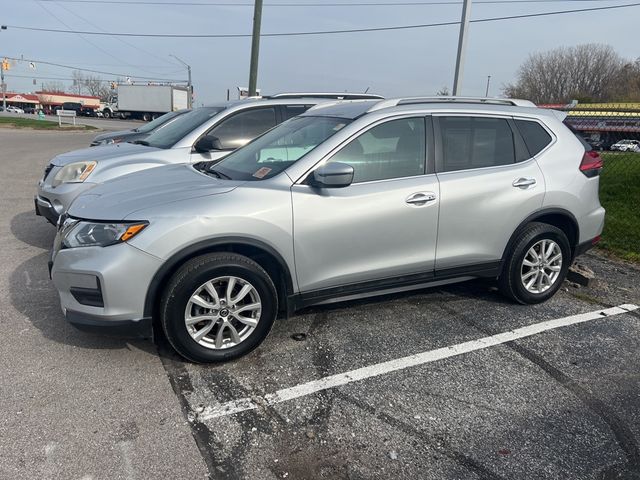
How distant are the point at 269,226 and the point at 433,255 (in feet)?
4.56

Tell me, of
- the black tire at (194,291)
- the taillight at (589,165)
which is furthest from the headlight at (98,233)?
the taillight at (589,165)

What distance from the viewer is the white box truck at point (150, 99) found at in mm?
51312

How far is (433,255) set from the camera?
4168 millimetres

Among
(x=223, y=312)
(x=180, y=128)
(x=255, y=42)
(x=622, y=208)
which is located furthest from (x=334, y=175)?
(x=255, y=42)

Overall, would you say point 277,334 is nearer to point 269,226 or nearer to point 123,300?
point 269,226

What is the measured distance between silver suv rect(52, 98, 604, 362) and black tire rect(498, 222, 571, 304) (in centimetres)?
1

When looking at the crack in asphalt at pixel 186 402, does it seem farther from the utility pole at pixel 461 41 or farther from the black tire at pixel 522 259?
the utility pole at pixel 461 41

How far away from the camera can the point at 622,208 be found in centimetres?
783

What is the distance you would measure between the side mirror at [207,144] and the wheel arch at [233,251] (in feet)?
8.44

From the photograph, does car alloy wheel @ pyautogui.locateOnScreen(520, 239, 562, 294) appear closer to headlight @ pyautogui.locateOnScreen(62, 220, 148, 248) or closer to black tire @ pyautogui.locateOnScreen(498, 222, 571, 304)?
black tire @ pyautogui.locateOnScreen(498, 222, 571, 304)

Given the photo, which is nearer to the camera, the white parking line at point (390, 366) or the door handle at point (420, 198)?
the white parking line at point (390, 366)

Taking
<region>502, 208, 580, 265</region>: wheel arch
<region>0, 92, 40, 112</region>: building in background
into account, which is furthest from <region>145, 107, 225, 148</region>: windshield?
<region>0, 92, 40, 112</region>: building in background

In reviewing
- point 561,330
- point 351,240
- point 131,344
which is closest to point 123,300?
point 131,344

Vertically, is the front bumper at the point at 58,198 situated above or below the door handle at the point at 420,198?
below
